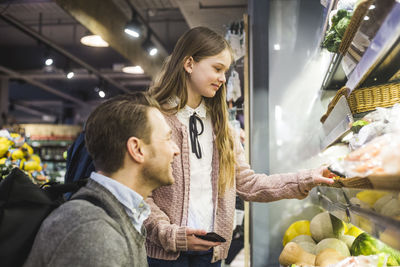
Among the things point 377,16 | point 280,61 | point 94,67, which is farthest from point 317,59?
point 94,67

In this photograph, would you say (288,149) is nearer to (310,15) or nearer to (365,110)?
(310,15)

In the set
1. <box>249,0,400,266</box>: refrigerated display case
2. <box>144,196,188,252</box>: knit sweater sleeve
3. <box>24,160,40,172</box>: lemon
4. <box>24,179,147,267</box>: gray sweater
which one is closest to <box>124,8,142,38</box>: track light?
<box>249,0,400,266</box>: refrigerated display case

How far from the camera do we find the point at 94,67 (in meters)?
10.7

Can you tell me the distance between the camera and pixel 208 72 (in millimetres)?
1935

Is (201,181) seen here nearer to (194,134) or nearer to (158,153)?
(194,134)

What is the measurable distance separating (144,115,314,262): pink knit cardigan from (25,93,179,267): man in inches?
15.4

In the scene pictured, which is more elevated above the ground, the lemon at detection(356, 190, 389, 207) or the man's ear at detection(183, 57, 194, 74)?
the man's ear at detection(183, 57, 194, 74)

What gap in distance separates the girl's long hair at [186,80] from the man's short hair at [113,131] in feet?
2.35

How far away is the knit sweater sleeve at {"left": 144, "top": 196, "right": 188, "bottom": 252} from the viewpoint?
161cm

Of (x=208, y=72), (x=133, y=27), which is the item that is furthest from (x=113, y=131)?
(x=133, y=27)

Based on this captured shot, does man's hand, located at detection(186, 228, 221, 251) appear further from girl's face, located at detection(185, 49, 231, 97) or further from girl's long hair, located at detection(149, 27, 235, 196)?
girl's face, located at detection(185, 49, 231, 97)

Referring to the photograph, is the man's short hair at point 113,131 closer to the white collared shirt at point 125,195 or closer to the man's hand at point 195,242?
the white collared shirt at point 125,195

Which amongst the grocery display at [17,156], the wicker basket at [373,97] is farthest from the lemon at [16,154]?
the wicker basket at [373,97]

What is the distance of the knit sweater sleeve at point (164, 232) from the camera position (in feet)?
5.29
